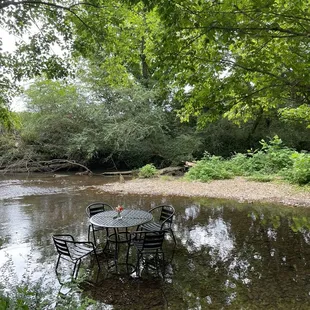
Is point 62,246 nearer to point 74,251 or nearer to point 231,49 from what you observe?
point 74,251

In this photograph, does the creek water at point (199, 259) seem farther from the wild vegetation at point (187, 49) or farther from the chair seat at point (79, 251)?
the wild vegetation at point (187, 49)

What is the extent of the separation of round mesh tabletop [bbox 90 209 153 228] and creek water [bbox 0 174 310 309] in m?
0.71

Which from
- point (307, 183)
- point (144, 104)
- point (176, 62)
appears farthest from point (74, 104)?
point (176, 62)

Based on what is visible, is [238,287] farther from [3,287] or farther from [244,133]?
[244,133]

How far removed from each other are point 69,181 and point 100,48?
1039 centimetres

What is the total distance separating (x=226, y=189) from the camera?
10727 mm

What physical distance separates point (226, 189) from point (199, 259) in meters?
6.03

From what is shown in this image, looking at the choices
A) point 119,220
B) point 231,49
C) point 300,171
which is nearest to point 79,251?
point 119,220

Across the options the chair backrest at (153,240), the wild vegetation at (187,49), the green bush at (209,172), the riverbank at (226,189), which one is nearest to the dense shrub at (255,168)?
the green bush at (209,172)

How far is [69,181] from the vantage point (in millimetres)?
14609

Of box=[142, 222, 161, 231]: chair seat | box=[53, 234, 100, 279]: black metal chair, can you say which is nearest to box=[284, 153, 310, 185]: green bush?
box=[142, 222, 161, 231]: chair seat

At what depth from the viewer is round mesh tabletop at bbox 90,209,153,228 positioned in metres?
4.85

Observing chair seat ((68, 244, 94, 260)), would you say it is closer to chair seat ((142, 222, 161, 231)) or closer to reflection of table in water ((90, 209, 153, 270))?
reflection of table in water ((90, 209, 153, 270))

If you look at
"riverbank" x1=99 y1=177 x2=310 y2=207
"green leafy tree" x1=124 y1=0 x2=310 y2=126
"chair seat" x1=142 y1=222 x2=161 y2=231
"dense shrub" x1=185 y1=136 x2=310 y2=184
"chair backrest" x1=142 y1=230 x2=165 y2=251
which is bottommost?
"riverbank" x1=99 y1=177 x2=310 y2=207
